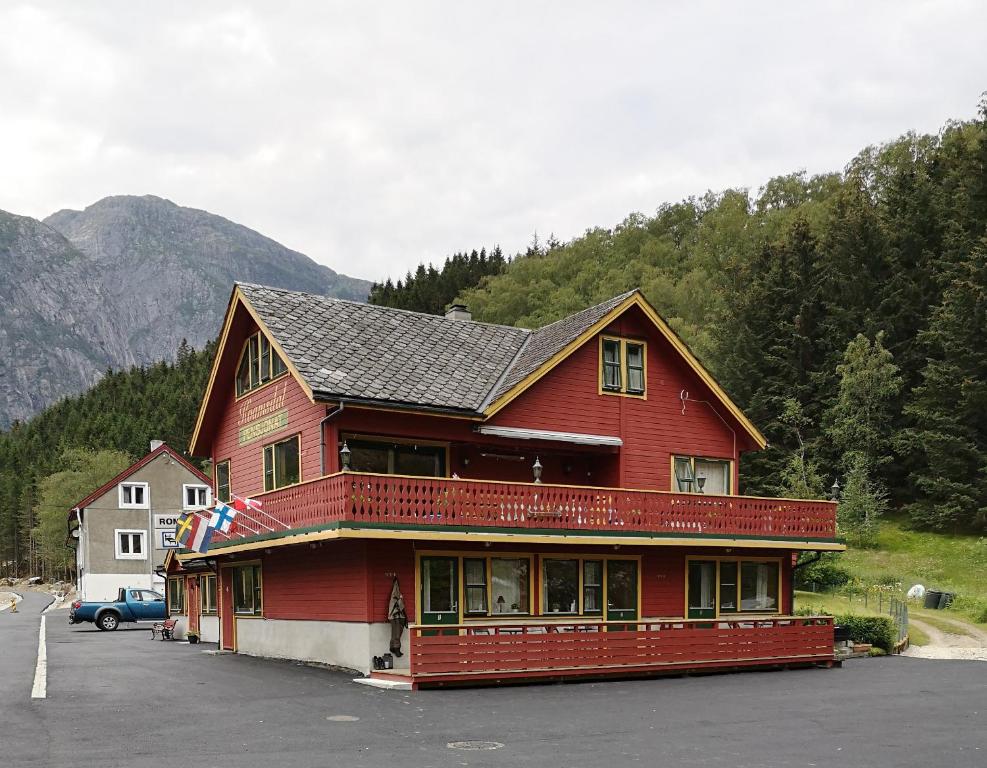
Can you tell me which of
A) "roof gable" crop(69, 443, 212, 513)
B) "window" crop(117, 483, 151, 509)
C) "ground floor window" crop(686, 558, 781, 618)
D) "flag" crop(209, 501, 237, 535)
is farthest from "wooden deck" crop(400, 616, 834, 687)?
"window" crop(117, 483, 151, 509)

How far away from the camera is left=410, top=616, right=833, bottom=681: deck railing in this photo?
2073 centimetres

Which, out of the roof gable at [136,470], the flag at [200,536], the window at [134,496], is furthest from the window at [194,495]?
the flag at [200,536]

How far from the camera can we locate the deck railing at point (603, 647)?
20.7 m

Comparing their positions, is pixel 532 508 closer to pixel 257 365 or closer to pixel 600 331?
pixel 600 331

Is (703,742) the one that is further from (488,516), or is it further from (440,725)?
(488,516)

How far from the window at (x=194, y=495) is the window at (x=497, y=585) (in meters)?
50.5

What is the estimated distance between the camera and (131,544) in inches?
2820

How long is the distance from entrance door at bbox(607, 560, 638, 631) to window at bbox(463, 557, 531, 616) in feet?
8.46

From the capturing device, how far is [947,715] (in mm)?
17047

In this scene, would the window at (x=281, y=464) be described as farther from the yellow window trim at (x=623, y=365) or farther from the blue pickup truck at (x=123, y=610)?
the blue pickup truck at (x=123, y=610)

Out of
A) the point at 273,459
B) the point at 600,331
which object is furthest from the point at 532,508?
the point at 273,459

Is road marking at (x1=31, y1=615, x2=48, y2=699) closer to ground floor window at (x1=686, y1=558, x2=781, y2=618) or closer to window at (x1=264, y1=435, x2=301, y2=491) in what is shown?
window at (x1=264, y1=435, x2=301, y2=491)

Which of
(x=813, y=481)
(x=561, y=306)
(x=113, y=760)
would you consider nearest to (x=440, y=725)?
(x=113, y=760)

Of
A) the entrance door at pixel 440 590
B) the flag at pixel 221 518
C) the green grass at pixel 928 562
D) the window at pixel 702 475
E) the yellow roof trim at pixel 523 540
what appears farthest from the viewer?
the green grass at pixel 928 562
